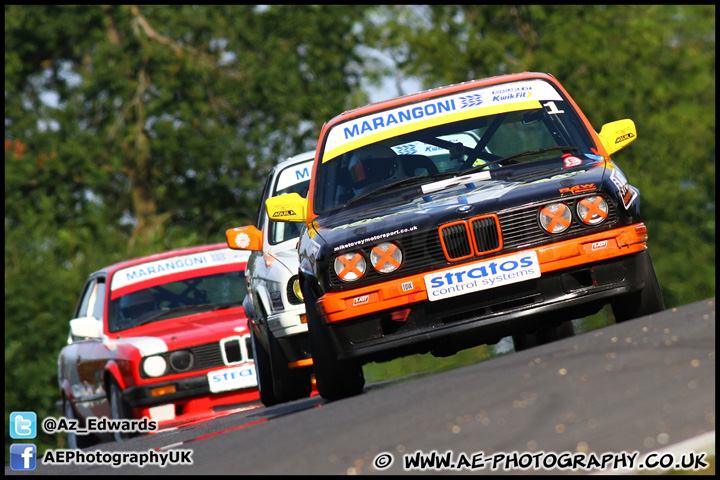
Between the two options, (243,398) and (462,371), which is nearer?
(462,371)

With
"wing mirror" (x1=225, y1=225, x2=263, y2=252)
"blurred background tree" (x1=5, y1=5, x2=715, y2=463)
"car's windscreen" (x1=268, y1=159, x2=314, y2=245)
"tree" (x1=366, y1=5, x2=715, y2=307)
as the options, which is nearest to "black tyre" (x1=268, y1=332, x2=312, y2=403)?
"wing mirror" (x1=225, y1=225, x2=263, y2=252)

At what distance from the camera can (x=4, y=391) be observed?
2188 cm

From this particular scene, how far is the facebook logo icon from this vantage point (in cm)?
793

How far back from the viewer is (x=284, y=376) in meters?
9.27

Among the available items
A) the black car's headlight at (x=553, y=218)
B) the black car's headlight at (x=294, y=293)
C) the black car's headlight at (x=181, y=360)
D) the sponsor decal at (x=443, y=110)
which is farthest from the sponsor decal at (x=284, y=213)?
the black car's headlight at (x=181, y=360)

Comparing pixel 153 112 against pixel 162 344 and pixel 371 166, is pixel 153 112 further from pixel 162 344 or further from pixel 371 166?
pixel 371 166

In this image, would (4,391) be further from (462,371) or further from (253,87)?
(462,371)

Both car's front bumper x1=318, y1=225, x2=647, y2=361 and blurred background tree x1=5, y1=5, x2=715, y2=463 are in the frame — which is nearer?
car's front bumper x1=318, y1=225, x2=647, y2=361

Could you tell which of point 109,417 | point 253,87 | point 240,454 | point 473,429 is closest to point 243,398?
point 109,417

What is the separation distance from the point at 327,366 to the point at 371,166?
155 centimetres

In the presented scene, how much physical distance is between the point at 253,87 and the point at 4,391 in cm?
964

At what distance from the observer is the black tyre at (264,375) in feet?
32.1

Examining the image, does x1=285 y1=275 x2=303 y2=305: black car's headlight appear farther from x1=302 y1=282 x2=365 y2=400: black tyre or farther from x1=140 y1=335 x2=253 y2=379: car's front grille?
x1=140 y1=335 x2=253 y2=379: car's front grille

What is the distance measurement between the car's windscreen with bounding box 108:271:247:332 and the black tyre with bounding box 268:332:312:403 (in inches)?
99.1
